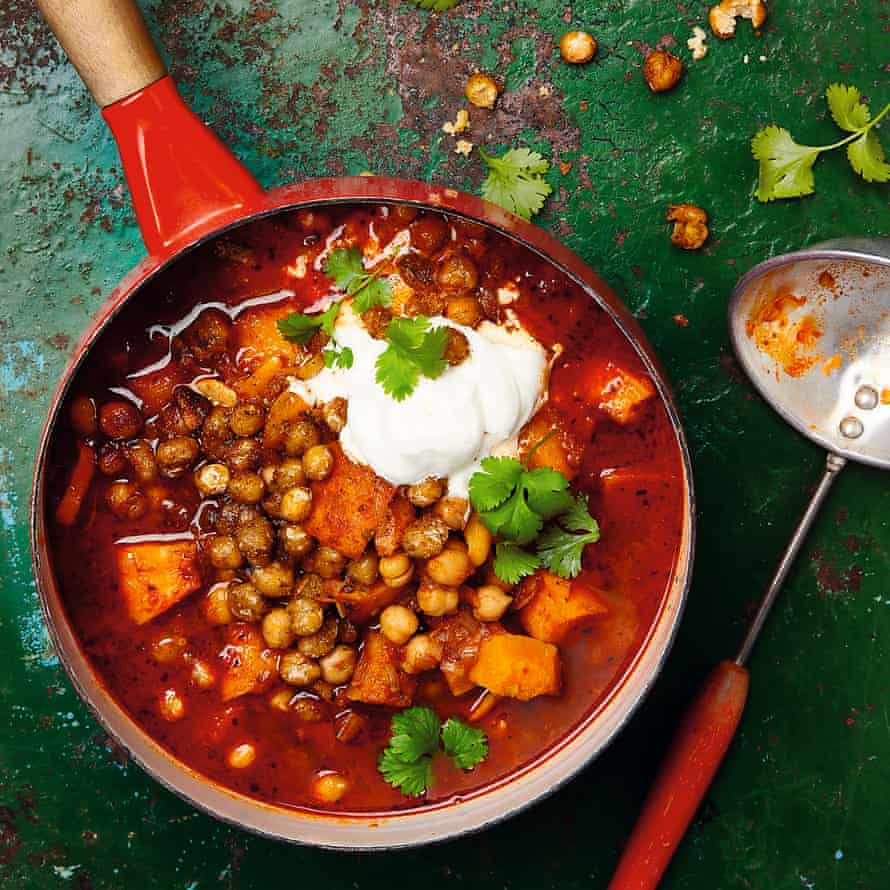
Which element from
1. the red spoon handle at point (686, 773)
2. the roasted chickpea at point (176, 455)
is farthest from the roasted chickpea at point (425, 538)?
the red spoon handle at point (686, 773)

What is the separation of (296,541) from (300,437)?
0.32 metres

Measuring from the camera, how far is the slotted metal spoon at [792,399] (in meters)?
3.27

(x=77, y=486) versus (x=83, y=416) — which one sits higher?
(x=83, y=416)

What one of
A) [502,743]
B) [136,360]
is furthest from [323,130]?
[502,743]

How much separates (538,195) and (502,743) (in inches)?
69.0

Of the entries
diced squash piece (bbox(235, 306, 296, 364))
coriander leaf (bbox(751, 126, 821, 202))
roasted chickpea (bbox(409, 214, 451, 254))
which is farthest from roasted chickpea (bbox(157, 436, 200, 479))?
coriander leaf (bbox(751, 126, 821, 202))

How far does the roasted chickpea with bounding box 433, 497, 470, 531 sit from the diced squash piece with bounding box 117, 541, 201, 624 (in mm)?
769

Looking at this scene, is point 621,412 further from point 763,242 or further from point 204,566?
point 204,566

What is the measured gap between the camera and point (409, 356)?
9.07 feet

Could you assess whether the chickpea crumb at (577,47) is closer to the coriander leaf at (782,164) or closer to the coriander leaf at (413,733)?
the coriander leaf at (782,164)

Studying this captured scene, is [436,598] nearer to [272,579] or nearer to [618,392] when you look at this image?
[272,579]

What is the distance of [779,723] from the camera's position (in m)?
3.47

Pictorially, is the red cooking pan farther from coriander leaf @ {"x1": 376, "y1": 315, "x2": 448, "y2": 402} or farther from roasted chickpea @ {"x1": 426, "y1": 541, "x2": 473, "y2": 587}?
roasted chickpea @ {"x1": 426, "y1": 541, "x2": 473, "y2": 587}

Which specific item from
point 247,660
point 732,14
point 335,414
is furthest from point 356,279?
point 732,14
